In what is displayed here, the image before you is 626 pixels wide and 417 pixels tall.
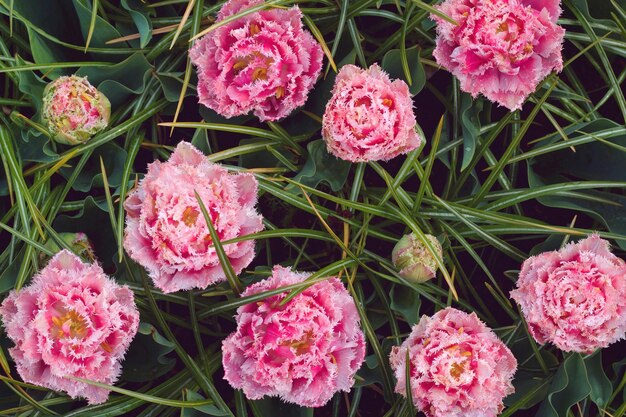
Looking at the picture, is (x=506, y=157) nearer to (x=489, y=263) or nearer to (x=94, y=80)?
(x=489, y=263)

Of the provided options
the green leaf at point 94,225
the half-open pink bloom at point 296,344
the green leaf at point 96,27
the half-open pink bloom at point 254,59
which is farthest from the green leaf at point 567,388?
the green leaf at point 96,27

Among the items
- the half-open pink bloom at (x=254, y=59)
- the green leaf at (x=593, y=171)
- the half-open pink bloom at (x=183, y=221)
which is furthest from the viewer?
the green leaf at (x=593, y=171)

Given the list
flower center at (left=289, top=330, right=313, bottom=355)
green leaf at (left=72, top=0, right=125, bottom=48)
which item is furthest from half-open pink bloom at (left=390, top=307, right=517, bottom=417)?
green leaf at (left=72, top=0, right=125, bottom=48)

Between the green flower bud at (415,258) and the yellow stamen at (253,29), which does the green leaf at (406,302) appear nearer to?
the green flower bud at (415,258)

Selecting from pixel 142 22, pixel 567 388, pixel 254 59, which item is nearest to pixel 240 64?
pixel 254 59

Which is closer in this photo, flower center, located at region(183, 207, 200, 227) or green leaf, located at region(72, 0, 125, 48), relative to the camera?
flower center, located at region(183, 207, 200, 227)

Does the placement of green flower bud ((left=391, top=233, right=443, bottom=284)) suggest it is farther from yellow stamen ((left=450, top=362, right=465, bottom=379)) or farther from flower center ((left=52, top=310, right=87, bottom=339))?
flower center ((left=52, top=310, right=87, bottom=339))
